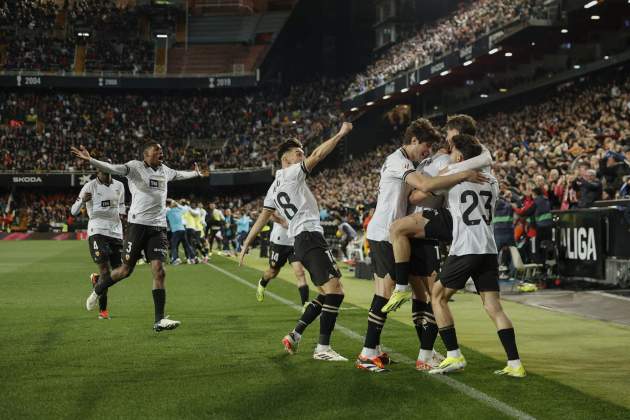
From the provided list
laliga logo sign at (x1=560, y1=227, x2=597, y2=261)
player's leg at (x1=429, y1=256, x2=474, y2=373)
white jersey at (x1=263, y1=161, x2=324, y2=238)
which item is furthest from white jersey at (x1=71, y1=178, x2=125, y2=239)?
laliga logo sign at (x1=560, y1=227, x2=597, y2=261)

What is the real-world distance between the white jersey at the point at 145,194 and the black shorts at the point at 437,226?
164 inches

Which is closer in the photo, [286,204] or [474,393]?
[474,393]

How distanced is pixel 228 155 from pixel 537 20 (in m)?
35.0

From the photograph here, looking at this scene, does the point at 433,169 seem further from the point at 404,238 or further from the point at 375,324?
the point at 375,324

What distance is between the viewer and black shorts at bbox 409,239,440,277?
732 cm

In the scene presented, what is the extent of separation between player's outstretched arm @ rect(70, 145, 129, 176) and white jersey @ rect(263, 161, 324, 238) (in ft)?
8.16

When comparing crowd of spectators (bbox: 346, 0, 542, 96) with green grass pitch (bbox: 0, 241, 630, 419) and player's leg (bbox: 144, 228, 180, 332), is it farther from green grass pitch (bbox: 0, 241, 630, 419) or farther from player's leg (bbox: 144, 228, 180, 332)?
player's leg (bbox: 144, 228, 180, 332)

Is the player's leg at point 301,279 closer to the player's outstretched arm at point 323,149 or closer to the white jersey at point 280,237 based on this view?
the white jersey at point 280,237

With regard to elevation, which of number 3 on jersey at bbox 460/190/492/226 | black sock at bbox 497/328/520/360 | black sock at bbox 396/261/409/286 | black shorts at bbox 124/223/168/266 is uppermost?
number 3 on jersey at bbox 460/190/492/226

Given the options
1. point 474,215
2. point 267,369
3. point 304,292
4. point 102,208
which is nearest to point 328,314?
point 267,369

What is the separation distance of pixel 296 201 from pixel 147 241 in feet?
9.85

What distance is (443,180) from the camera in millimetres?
6461

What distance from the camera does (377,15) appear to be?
212ft

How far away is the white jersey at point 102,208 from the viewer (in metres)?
11.6
